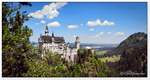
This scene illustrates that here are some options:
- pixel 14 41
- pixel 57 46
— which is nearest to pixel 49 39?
pixel 57 46

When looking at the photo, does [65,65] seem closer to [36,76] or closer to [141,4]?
[36,76]

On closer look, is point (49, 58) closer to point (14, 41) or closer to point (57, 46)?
point (57, 46)

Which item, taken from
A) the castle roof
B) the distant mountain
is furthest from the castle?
the distant mountain

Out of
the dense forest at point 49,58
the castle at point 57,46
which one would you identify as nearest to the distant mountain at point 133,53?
the dense forest at point 49,58

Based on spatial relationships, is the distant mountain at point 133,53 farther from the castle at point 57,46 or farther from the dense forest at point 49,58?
the castle at point 57,46

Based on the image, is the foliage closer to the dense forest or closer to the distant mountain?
the dense forest

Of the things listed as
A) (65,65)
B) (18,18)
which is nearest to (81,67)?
(65,65)
